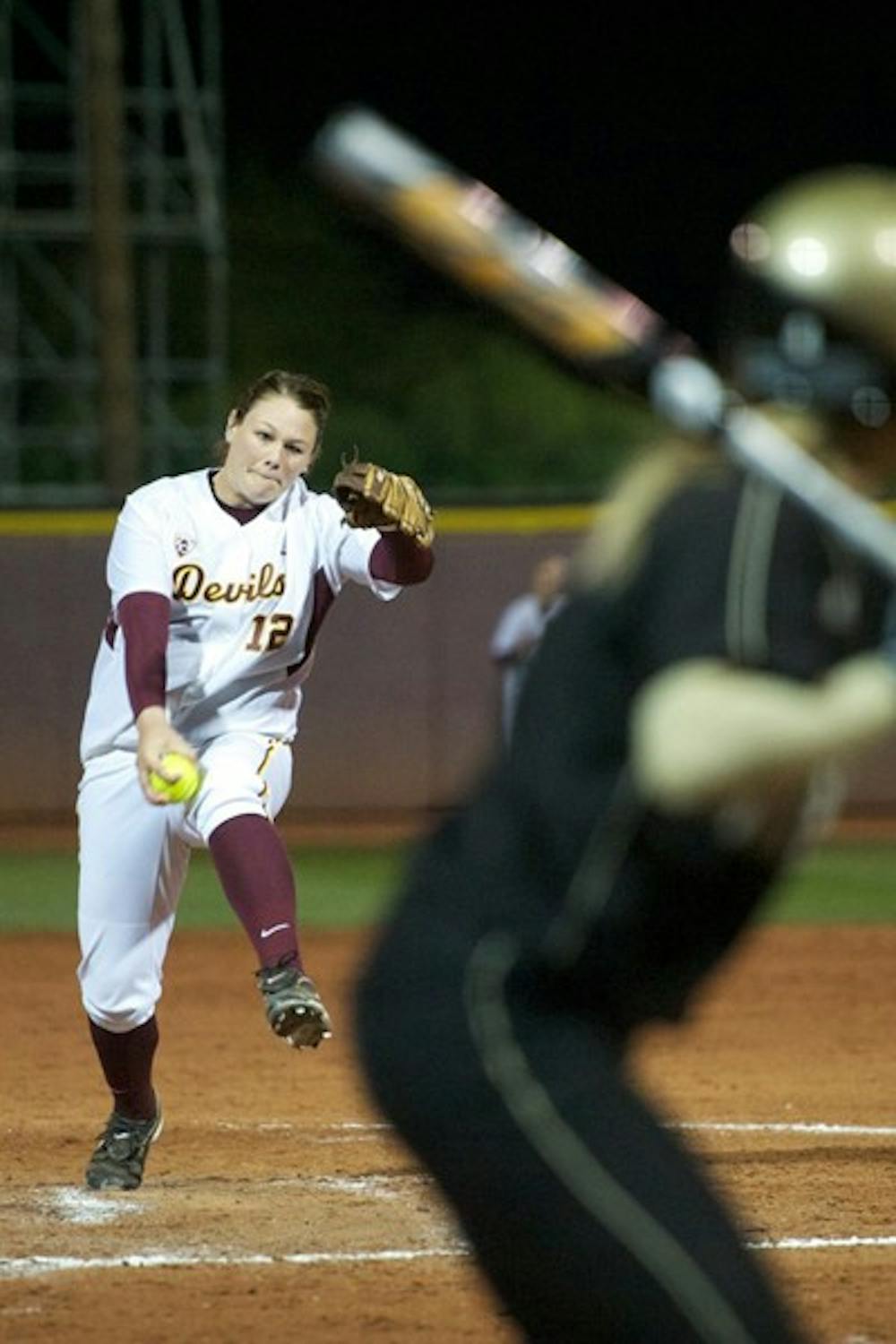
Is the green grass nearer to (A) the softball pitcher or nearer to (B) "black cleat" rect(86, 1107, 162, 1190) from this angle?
(B) "black cleat" rect(86, 1107, 162, 1190)

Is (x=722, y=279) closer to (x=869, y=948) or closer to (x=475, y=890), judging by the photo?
(x=475, y=890)

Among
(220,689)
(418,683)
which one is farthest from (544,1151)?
(418,683)

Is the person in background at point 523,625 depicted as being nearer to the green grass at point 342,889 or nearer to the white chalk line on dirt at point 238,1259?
the green grass at point 342,889

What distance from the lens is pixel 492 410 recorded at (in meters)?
32.2

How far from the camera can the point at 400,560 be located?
253 inches

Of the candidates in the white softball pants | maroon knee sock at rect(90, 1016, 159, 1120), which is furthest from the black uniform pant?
maroon knee sock at rect(90, 1016, 159, 1120)

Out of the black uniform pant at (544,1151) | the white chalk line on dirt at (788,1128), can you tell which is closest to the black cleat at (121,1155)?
the white chalk line on dirt at (788,1128)

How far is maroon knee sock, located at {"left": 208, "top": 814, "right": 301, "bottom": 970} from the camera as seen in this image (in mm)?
6215

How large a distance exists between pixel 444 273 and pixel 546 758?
2.41 feet

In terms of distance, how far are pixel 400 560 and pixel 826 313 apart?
337 centimetres

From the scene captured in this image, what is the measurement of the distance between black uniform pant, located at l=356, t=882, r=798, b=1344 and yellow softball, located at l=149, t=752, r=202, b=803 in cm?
235

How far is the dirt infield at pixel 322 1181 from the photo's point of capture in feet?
17.6

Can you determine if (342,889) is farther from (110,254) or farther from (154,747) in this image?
(154,747)

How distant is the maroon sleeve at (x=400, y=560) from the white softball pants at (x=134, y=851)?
1.69 ft
